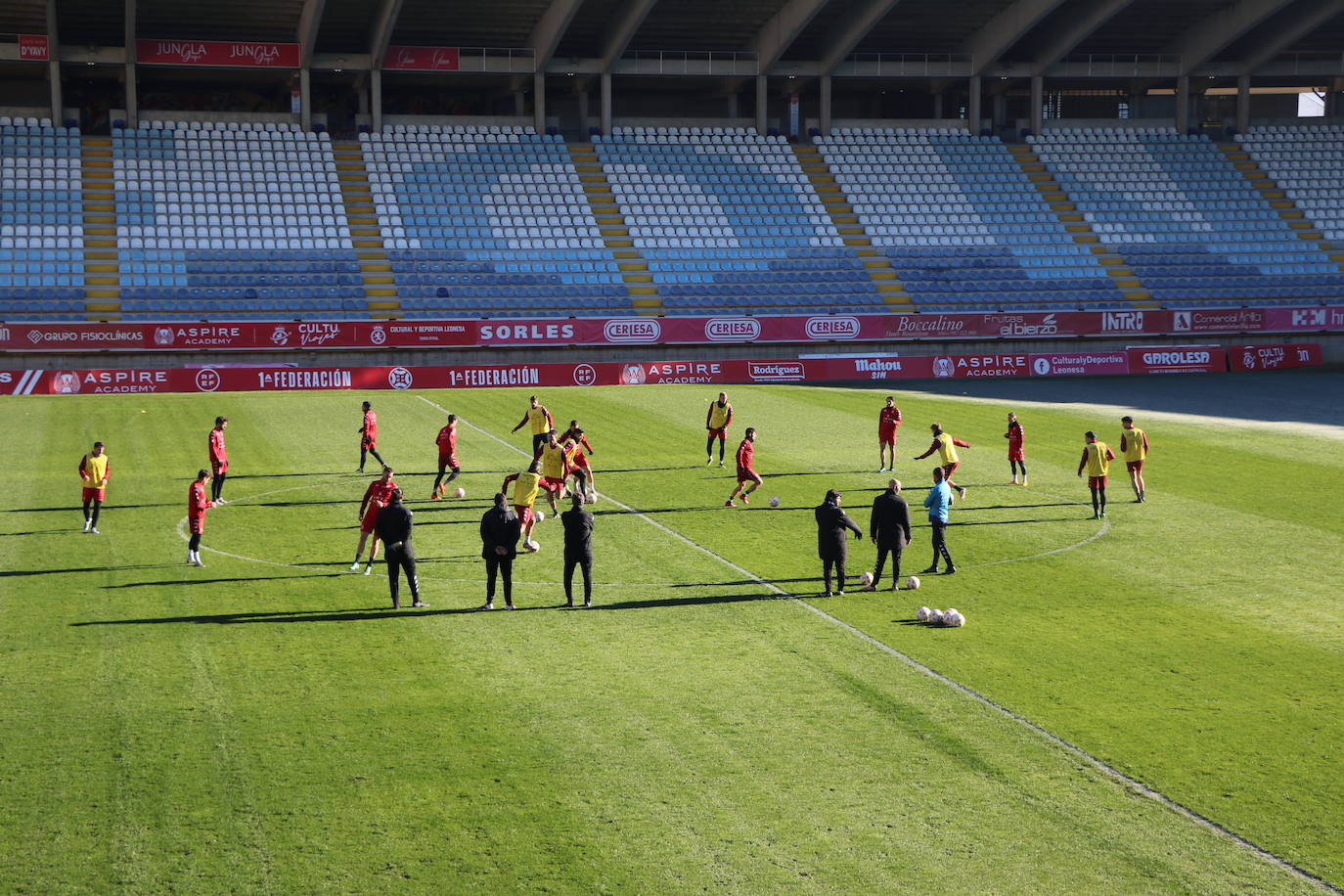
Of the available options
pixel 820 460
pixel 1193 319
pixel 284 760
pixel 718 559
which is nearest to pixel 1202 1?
pixel 1193 319

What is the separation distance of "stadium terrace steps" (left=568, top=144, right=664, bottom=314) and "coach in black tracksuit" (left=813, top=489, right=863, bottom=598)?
3355 cm

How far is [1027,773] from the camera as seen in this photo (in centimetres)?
1199

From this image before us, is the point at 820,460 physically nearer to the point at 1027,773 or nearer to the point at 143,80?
the point at 1027,773

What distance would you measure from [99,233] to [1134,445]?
132ft

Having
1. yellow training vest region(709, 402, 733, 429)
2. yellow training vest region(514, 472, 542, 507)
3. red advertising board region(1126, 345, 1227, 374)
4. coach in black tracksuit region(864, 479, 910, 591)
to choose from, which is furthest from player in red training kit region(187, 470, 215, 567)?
red advertising board region(1126, 345, 1227, 374)

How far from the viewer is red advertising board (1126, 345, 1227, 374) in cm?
5144

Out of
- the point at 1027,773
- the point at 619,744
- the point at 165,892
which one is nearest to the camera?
the point at 165,892

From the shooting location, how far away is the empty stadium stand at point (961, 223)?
55.2 meters

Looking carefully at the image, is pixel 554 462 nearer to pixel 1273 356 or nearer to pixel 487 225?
pixel 487 225

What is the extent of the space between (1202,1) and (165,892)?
6048cm

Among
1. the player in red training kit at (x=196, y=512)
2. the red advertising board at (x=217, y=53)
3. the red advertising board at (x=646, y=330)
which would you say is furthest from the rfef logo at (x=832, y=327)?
the player in red training kit at (x=196, y=512)

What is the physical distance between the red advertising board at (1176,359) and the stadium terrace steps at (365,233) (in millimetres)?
27685

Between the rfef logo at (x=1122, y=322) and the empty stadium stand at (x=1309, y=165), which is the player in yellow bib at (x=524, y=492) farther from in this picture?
the empty stadium stand at (x=1309, y=165)

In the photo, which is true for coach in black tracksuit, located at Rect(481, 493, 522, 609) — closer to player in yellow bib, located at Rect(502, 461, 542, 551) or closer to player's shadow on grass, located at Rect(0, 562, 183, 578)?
player in yellow bib, located at Rect(502, 461, 542, 551)
